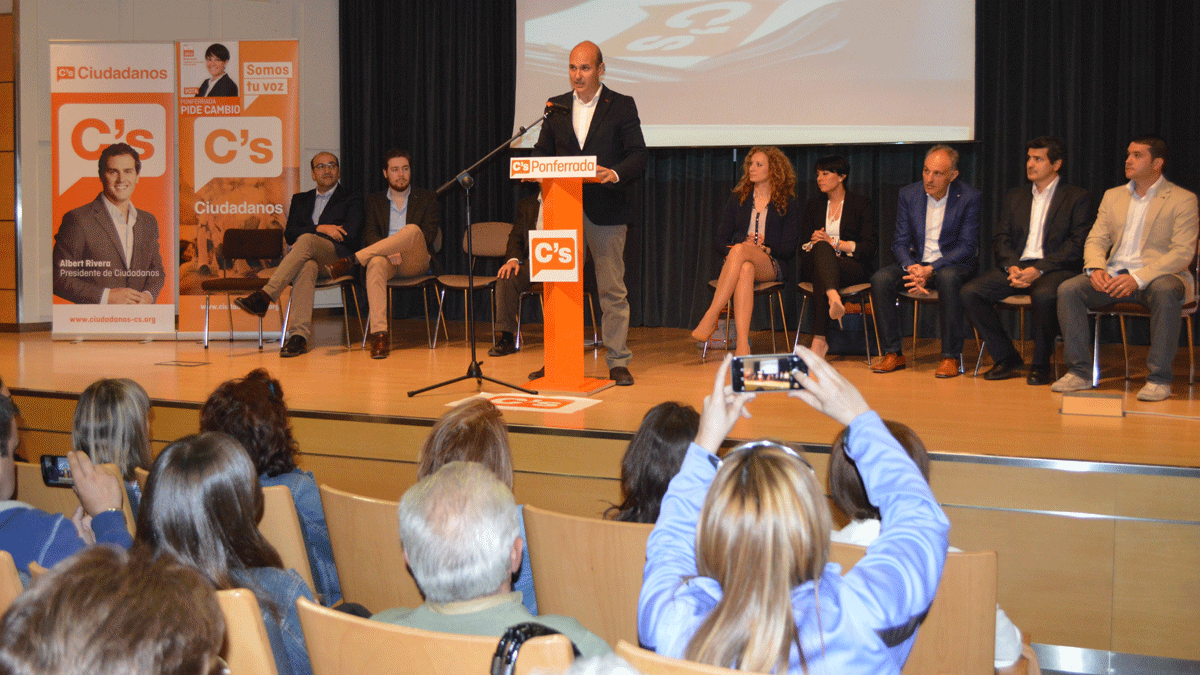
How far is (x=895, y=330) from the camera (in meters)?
5.02

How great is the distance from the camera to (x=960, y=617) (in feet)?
5.43

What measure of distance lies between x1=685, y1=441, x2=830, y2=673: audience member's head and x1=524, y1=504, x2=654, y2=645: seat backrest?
0.65 meters

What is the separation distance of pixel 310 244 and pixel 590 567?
4.48m

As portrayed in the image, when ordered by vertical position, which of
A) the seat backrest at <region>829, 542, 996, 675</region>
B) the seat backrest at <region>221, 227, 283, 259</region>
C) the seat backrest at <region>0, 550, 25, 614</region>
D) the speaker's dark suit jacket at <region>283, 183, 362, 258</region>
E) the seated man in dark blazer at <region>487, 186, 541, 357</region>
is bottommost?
the seat backrest at <region>829, 542, 996, 675</region>

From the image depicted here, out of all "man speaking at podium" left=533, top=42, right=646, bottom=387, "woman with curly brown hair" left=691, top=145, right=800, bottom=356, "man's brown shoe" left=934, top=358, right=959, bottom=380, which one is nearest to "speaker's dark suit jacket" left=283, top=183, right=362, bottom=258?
"man speaking at podium" left=533, top=42, right=646, bottom=387

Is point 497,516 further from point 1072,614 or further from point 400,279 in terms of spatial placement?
point 400,279

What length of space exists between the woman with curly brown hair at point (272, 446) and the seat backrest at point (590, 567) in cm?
72

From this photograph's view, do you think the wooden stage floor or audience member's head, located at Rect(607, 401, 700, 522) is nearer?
audience member's head, located at Rect(607, 401, 700, 522)

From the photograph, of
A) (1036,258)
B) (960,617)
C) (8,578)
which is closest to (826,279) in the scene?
(1036,258)

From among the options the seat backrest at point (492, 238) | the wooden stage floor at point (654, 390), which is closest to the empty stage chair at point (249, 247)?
the wooden stage floor at point (654, 390)

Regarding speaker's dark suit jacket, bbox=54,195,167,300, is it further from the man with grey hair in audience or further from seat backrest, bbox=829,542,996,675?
seat backrest, bbox=829,542,996,675

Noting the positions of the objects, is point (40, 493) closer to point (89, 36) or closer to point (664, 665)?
point (664, 665)

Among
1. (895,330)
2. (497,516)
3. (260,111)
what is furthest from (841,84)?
(497,516)

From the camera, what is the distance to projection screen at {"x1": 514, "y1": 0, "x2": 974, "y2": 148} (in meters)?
6.18
